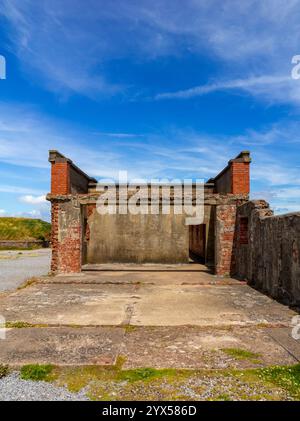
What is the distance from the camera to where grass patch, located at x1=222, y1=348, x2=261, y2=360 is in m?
3.88

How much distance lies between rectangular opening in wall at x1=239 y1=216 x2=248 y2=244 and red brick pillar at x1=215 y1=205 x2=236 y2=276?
0.50 meters

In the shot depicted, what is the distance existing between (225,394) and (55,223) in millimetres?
9153

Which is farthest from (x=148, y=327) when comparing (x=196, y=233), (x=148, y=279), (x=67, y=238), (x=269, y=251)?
(x=196, y=233)

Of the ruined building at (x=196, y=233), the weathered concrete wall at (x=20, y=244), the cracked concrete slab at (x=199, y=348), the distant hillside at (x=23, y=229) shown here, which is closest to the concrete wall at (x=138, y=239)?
A: the ruined building at (x=196, y=233)

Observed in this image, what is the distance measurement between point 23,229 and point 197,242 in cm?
2332

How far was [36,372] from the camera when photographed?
135 inches

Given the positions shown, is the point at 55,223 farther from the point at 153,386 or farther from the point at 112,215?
the point at 153,386

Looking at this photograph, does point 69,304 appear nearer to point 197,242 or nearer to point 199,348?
point 199,348

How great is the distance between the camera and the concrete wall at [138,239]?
15289 millimetres

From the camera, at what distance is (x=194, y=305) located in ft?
21.9

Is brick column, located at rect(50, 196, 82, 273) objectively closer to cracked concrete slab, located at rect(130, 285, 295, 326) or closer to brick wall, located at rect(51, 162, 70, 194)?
brick wall, located at rect(51, 162, 70, 194)

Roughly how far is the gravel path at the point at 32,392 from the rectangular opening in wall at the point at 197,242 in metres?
13.0

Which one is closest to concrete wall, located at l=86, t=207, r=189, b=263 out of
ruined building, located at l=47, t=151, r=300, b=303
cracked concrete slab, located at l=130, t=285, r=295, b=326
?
ruined building, located at l=47, t=151, r=300, b=303
